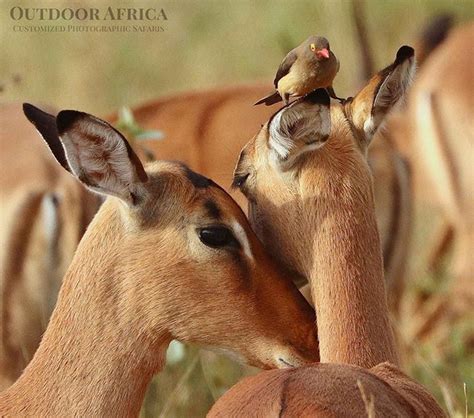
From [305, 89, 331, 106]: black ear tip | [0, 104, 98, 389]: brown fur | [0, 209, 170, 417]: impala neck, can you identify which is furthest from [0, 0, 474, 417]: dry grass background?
[0, 209, 170, 417]: impala neck

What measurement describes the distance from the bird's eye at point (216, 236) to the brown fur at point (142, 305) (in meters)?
0.02

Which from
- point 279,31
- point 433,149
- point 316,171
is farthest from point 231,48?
point 316,171

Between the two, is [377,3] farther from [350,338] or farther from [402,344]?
[350,338]

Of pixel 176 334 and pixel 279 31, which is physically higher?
pixel 279 31

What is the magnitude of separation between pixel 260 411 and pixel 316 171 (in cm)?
114

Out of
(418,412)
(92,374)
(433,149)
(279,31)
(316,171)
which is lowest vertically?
(418,412)

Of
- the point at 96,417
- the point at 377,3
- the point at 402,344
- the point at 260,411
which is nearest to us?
the point at 260,411

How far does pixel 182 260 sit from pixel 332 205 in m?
0.48

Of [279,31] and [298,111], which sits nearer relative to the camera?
[298,111]

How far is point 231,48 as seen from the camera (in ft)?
39.3

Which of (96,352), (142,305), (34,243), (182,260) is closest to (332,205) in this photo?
(182,260)

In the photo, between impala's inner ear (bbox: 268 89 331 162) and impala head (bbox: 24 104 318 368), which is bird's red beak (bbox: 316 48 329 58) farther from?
impala head (bbox: 24 104 318 368)

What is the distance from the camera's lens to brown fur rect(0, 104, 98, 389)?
5910 millimetres

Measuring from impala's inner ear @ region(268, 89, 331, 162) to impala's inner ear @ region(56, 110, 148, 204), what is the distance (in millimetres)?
395
